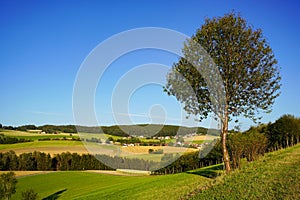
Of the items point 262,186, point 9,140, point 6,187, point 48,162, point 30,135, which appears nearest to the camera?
point 262,186

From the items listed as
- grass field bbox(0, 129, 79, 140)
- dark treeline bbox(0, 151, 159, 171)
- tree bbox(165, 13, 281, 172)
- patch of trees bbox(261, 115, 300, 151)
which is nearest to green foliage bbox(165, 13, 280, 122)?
tree bbox(165, 13, 281, 172)

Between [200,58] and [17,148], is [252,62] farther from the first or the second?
[17,148]

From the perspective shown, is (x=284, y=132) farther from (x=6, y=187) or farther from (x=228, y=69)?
(x=6, y=187)

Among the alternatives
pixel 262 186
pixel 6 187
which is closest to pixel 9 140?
pixel 6 187

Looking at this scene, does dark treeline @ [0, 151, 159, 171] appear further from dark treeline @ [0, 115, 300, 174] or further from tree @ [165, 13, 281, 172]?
tree @ [165, 13, 281, 172]

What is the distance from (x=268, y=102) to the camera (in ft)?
62.4

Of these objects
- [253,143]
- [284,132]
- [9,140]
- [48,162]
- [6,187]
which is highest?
[284,132]

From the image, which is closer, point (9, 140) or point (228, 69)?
point (228, 69)

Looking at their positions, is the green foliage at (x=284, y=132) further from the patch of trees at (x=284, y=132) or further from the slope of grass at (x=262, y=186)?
the slope of grass at (x=262, y=186)

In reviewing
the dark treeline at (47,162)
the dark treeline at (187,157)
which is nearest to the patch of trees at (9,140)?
the dark treeline at (47,162)

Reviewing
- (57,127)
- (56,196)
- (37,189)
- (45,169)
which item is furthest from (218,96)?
(57,127)

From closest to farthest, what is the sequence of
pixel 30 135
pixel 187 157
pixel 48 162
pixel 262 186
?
pixel 262 186
pixel 187 157
pixel 48 162
pixel 30 135

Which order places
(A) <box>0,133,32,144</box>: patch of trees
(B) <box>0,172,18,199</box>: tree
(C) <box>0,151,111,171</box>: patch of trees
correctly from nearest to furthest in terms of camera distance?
(B) <box>0,172,18,199</box>: tree < (C) <box>0,151,111,171</box>: patch of trees < (A) <box>0,133,32,144</box>: patch of trees

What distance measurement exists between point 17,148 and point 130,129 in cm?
9333
